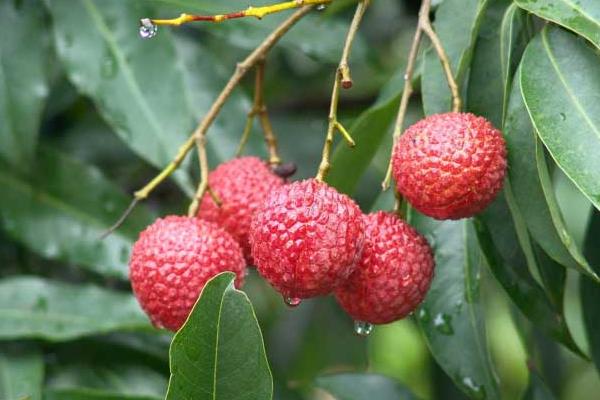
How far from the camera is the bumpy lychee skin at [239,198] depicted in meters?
1.30

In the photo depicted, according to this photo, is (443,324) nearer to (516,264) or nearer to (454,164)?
(516,264)

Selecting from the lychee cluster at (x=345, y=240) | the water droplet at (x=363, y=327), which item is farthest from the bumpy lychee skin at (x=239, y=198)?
the water droplet at (x=363, y=327)

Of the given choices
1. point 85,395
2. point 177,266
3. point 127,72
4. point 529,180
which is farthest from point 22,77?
point 529,180

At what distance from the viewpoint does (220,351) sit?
1090 mm

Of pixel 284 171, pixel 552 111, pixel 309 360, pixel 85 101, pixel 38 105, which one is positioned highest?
pixel 552 111

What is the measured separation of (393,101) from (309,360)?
3.85ft

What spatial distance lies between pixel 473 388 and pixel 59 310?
708mm

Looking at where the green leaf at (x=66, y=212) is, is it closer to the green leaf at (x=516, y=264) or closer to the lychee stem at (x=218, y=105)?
the lychee stem at (x=218, y=105)

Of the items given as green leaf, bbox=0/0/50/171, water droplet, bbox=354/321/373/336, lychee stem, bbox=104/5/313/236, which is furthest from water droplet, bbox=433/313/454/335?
green leaf, bbox=0/0/50/171

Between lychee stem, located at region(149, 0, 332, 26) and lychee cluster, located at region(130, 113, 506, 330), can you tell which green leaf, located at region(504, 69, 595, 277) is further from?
lychee stem, located at region(149, 0, 332, 26)

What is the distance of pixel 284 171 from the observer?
135 cm

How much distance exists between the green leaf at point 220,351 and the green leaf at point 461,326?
272 mm

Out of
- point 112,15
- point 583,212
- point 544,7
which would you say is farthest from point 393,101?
point 583,212

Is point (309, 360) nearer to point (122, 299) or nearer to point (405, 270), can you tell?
point (122, 299)
